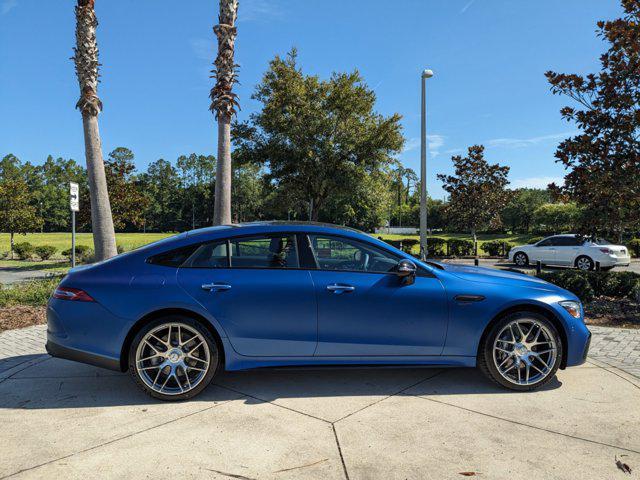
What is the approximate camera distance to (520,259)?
61.6ft

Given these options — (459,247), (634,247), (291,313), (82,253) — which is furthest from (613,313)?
(82,253)

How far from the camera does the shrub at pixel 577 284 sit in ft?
27.6

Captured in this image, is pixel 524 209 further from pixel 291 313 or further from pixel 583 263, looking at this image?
pixel 291 313

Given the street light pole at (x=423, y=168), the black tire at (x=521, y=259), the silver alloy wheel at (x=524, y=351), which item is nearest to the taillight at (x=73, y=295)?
the silver alloy wheel at (x=524, y=351)

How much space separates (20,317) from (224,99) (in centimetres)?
877

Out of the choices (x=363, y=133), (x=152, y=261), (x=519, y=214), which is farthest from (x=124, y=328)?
(x=519, y=214)

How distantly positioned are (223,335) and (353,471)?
160cm

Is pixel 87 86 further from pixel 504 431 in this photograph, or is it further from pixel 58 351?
pixel 504 431

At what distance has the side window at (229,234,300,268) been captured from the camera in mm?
3883

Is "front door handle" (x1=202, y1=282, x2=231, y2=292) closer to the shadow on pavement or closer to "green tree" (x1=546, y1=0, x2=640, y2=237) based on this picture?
the shadow on pavement

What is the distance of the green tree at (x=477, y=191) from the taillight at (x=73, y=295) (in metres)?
21.8

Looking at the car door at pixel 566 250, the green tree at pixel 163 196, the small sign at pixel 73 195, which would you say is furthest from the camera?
the green tree at pixel 163 196

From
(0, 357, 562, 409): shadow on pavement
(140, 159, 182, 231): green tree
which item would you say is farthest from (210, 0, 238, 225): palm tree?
(140, 159, 182, 231): green tree

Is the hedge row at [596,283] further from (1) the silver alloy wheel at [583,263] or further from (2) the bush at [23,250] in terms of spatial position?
(2) the bush at [23,250]
